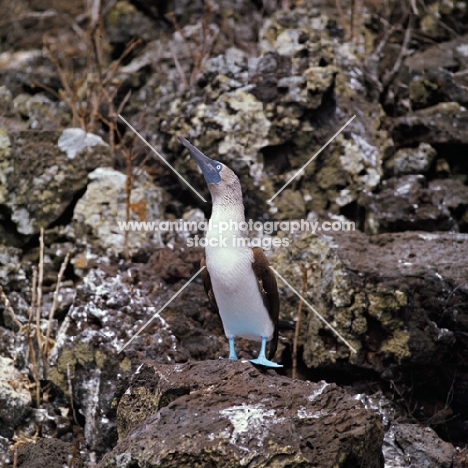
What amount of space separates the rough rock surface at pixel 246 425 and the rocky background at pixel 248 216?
11 mm

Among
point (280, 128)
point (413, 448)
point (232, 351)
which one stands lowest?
point (413, 448)

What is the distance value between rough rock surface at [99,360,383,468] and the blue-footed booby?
667 millimetres

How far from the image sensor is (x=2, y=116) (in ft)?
27.0

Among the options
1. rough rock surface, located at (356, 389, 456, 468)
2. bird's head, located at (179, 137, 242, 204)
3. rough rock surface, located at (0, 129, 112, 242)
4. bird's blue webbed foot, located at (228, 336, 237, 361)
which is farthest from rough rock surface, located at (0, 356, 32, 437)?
rough rock surface, located at (356, 389, 456, 468)

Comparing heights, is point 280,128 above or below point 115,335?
above

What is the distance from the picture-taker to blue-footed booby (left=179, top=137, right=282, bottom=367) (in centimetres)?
463

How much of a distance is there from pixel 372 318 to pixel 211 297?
4.28 feet

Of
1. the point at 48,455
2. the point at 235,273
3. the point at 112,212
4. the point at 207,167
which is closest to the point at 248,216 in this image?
the point at 112,212

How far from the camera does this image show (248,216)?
7086 millimetres

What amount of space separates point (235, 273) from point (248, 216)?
2.48m

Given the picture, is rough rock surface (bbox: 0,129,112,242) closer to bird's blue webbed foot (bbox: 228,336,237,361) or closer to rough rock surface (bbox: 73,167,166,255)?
rough rock surface (bbox: 73,167,166,255)

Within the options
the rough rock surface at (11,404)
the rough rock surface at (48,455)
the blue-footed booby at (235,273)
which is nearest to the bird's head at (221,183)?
the blue-footed booby at (235,273)

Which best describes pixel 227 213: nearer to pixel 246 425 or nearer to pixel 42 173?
pixel 246 425

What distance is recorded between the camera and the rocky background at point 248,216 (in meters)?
3.98
